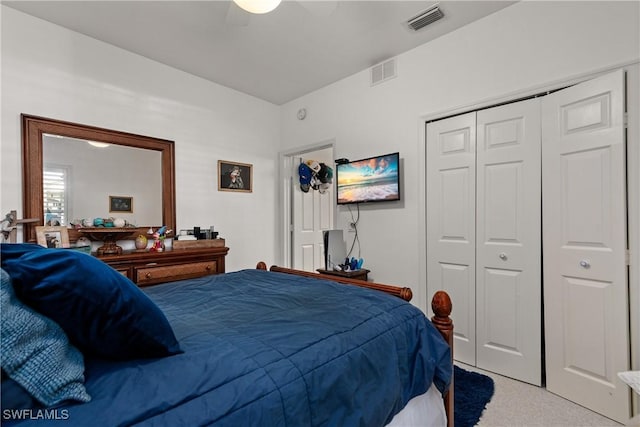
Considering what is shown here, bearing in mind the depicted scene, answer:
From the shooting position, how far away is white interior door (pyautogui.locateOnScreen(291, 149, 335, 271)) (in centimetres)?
417

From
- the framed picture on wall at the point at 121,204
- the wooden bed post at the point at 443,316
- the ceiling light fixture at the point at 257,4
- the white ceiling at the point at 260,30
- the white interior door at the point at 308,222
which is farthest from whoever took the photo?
the white interior door at the point at 308,222

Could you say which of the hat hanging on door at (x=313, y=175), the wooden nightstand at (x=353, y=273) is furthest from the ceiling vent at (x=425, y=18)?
the wooden nightstand at (x=353, y=273)

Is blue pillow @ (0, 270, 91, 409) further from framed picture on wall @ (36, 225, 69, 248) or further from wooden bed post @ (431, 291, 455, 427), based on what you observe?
framed picture on wall @ (36, 225, 69, 248)

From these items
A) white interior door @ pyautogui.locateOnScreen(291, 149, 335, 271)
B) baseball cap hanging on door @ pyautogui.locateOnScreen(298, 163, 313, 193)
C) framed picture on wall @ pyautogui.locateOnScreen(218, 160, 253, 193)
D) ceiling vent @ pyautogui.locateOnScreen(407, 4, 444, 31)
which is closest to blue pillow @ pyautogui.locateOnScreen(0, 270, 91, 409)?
ceiling vent @ pyautogui.locateOnScreen(407, 4, 444, 31)

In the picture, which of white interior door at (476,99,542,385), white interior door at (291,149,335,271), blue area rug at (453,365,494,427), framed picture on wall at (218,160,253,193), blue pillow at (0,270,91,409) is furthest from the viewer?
white interior door at (291,149,335,271)

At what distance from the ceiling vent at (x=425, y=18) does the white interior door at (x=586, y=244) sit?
40.9 inches

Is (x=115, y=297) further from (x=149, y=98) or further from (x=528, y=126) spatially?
(x=149, y=98)

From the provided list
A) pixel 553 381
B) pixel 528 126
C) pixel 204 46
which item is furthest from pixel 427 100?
pixel 553 381

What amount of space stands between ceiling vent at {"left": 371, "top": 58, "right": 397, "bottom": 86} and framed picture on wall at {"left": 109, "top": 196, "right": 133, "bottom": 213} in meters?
2.70

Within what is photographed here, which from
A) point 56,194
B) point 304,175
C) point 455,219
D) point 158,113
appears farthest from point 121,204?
point 455,219

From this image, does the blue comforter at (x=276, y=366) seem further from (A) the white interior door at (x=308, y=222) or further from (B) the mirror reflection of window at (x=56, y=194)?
(A) the white interior door at (x=308, y=222)

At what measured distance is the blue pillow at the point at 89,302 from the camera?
702 millimetres

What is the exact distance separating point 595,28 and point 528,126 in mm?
674

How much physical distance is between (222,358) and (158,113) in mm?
2958
